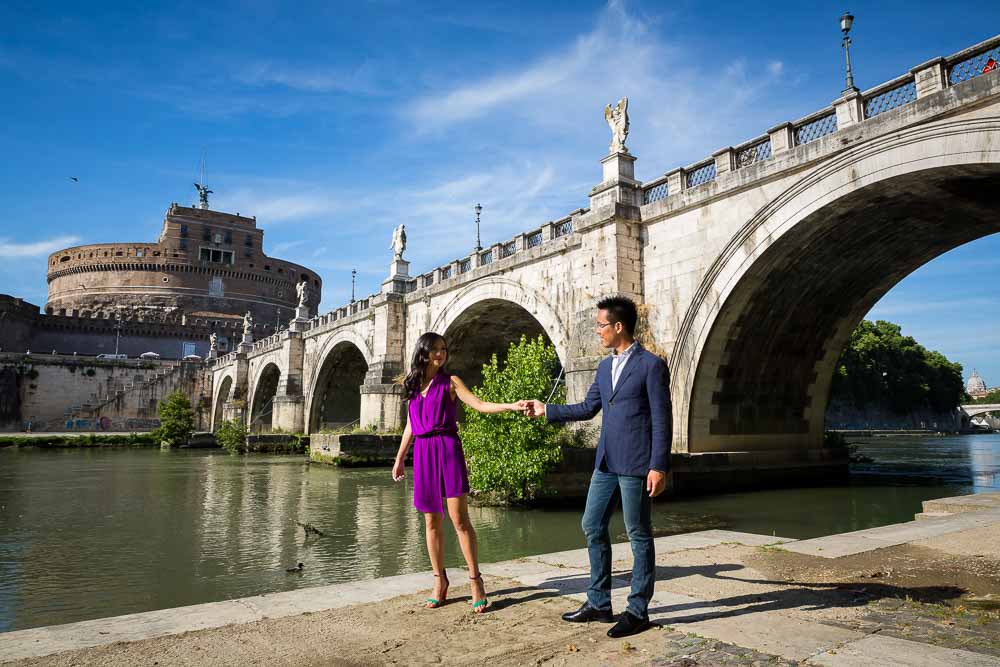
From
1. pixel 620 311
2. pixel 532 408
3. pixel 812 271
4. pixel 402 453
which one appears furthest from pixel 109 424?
pixel 620 311

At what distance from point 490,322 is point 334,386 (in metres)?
17.9

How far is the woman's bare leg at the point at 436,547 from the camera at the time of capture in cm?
414

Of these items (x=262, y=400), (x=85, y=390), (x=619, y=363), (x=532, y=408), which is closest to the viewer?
(x=619, y=363)

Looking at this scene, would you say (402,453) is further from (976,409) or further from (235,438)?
(976,409)

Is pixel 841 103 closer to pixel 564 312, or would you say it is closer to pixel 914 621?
pixel 564 312

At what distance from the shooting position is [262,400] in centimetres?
5403

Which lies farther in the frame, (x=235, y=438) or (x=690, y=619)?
(x=235, y=438)

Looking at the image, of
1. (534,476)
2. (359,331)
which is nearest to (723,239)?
(534,476)

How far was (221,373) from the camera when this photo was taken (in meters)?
63.5

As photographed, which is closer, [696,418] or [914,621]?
[914,621]

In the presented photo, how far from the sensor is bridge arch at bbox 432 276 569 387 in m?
21.4

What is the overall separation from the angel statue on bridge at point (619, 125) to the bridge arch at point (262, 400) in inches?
1564

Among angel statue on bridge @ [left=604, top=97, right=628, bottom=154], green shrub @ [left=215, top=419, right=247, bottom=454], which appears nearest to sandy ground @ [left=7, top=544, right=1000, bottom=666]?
angel statue on bridge @ [left=604, top=97, right=628, bottom=154]

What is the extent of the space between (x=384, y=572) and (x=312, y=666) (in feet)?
16.0
